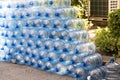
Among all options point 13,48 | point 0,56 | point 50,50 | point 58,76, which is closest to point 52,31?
point 50,50

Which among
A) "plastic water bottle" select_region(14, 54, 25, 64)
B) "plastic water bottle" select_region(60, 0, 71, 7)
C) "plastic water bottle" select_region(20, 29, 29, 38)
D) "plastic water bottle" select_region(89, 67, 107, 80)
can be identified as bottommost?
"plastic water bottle" select_region(14, 54, 25, 64)

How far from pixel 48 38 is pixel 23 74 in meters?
1.26

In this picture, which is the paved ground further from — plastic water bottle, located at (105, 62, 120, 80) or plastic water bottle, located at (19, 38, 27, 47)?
plastic water bottle, located at (105, 62, 120, 80)

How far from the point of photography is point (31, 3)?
8648mm

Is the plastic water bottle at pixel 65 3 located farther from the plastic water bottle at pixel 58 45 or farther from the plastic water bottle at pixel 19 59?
the plastic water bottle at pixel 19 59

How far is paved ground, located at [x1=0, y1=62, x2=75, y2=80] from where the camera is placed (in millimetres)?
7715

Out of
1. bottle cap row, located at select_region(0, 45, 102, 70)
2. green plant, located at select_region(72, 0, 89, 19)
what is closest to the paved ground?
bottle cap row, located at select_region(0, 45, 102, 70)

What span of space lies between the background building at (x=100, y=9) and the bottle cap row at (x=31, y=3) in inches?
320

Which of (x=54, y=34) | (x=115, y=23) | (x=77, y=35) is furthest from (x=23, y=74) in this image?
(x=115, y=23)

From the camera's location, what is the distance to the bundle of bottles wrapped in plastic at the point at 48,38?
7523 mm

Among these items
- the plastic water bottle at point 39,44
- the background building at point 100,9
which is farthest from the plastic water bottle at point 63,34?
the background building at point 100,9

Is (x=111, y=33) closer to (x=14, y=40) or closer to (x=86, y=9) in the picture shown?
(x=14, y=40)

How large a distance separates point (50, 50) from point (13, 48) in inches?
66.7

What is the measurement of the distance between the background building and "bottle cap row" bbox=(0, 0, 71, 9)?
320 inches
